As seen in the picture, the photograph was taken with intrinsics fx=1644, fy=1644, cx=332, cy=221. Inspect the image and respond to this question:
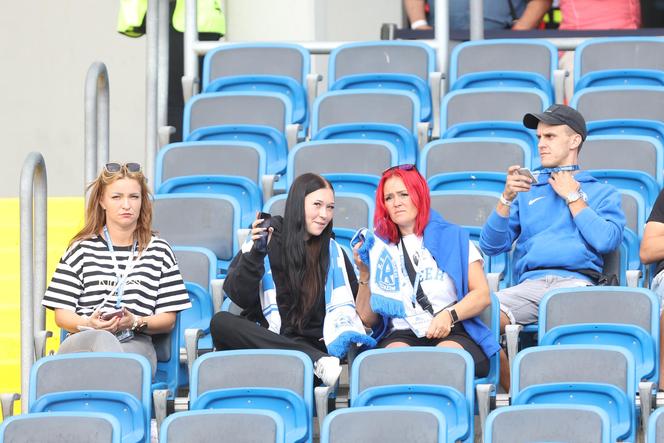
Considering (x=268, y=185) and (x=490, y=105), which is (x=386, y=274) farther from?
(x=490, y=105)

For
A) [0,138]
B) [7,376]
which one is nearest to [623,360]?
[7,376]

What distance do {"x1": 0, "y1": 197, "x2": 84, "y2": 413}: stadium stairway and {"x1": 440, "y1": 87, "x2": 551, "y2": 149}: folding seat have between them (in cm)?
186

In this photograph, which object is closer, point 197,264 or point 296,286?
point 296,286

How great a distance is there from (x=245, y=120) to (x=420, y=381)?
2.91 meters

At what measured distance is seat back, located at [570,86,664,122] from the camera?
304 inches

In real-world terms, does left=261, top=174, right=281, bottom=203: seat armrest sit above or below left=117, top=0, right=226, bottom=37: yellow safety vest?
below

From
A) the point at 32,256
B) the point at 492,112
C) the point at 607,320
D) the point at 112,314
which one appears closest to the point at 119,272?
the point at 112,314

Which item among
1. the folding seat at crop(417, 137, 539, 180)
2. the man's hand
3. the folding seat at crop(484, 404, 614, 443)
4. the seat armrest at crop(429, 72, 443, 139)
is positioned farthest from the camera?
the seat armrest at crop(429, 72, 443, 139)

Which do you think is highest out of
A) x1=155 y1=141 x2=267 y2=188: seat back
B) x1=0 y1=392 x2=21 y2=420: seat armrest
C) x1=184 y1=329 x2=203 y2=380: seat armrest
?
x1=155 y1=141 x2=267 y2=188: seat back

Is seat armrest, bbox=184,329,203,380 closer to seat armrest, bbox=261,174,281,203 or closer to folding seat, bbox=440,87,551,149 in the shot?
seat armrest, bbox=261,174,281,203

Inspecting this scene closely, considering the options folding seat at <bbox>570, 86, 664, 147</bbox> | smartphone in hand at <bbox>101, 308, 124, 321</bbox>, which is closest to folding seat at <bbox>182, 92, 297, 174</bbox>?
folding seat at <bbox>570, 86, 664, 147</bbox>

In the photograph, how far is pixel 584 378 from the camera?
541cm

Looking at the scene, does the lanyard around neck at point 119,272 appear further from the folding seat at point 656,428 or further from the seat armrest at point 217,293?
the folding seat at point 656,428

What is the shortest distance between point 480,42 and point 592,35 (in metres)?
0.93
